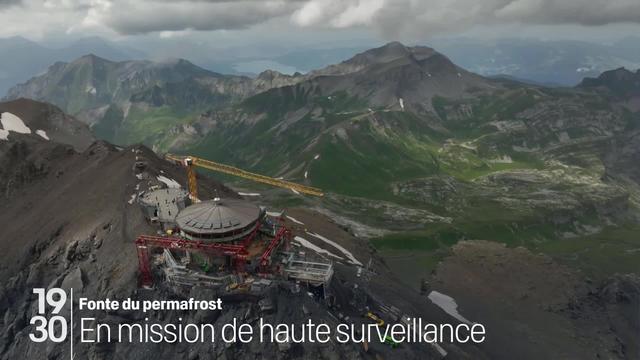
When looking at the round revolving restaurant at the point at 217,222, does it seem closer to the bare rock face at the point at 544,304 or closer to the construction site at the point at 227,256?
the construction site at the point at 227,256

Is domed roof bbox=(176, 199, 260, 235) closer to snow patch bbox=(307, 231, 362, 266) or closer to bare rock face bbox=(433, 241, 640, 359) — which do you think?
snow patch bbox=(307, 231, 362, 266)

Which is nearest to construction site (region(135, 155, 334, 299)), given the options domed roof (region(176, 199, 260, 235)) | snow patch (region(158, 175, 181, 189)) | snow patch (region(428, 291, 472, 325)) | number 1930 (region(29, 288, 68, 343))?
domed roof (region(176, 199, 260, 235))

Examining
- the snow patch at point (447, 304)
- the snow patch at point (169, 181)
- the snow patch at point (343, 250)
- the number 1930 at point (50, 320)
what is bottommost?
the snow patch at point (447, 304)

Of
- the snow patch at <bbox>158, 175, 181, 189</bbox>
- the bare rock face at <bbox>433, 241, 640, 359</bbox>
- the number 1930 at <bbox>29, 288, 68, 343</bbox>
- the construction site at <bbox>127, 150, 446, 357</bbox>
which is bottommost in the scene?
the bare rock face at <bbox>433, 241, 640, 359</bbox>

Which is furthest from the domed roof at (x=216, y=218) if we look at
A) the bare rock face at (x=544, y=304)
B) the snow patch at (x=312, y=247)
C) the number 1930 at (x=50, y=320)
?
the bare rock face at (x=544, y=304)

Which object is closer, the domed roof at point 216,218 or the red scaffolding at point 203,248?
the red scaffolding at point 203,248

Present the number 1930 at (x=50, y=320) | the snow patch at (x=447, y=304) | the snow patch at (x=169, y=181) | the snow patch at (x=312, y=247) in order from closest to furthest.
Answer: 1. the number 1930 at (x=50, y=320)
2. the snow patch at (x=169, y=181)
3. the snow patch at (x=447, y=304)
4. the snow patch at (x=312, y=247)

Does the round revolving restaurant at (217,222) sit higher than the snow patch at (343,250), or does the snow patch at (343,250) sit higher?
the round revolving restaurant at (217,222)

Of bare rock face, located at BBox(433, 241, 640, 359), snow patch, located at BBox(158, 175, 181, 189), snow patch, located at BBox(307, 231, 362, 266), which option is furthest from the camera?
snow patch, located at BBox(307, 231, 362, 266)

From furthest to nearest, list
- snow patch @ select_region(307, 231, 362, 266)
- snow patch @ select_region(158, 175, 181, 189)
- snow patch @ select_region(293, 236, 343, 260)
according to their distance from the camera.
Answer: snow patch @ select_region(307, 231, 362, 266), snow patch @ select_region(293, 236, 343, 260), snow patch @ select_region(158, 175, 181, 189)
